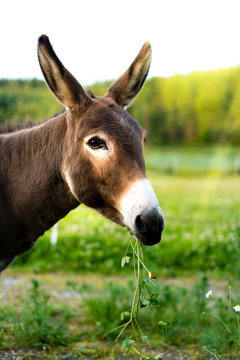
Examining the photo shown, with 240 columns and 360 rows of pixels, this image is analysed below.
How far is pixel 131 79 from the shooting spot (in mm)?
3051

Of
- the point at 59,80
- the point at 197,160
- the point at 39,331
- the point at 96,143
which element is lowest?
the point at 197,160

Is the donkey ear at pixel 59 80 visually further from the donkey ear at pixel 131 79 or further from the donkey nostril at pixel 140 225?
the donkey nostril at pixel 140 225

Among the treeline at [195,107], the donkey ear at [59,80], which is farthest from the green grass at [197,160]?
the donkey ear at [59,80]

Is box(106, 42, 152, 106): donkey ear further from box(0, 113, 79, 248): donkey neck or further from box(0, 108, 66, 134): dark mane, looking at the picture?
box(0, 108, 66, 134): dark mane

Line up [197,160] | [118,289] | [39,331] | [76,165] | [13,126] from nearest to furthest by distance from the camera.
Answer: [76,165]
[13,126]
[39,331]
[118,289]
[197,160]

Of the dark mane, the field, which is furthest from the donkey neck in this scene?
the field

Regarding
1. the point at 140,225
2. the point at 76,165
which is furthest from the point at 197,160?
the point at 140,225

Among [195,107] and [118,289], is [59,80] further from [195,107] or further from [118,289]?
[195,107]

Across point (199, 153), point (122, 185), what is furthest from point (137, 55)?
point (199, 153)

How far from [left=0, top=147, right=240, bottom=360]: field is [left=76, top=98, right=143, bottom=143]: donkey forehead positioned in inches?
32.2

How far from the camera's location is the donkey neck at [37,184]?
9.71 ft

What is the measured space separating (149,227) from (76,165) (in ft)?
2.45

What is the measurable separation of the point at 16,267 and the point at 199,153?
1642 centimetres

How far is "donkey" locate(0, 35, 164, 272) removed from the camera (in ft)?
7.86
